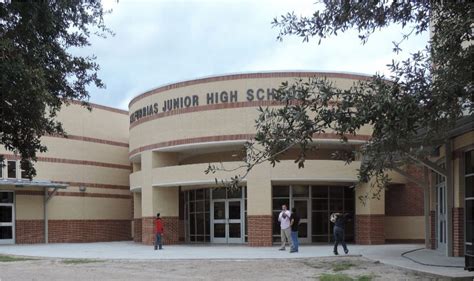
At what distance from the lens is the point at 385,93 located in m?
7.30

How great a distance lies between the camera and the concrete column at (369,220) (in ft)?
83.4

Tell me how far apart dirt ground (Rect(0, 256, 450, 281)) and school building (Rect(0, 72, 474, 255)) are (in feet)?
13.4

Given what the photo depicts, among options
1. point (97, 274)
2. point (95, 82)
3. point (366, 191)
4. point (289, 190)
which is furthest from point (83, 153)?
point (95, 82)

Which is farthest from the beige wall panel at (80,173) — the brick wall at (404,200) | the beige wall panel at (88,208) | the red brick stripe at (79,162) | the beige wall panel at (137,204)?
the brick wall at (404,200)

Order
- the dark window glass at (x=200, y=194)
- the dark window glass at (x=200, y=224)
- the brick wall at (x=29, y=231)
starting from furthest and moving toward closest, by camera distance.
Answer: the brick wall at (x=29, y=231) → the dark window glass at (x=200, y=224) → the dark window glass at (x=200, y=194)

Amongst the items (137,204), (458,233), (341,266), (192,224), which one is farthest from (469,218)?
(137,204)

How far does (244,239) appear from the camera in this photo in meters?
27.3

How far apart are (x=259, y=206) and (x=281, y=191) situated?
2.24 metres

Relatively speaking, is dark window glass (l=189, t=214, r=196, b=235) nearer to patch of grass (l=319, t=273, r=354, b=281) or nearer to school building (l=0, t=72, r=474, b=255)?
school building (l=0, t=72, r=474, b=255)

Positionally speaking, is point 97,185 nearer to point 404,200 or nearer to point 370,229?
point 370,229

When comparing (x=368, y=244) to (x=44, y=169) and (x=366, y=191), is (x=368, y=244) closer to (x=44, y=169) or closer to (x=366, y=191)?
(x=366, y=191)

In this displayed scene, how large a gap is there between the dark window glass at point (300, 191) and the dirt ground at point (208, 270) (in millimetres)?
7915

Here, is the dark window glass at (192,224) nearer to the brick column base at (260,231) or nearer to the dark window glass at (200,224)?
the dark window glass at (200,224)

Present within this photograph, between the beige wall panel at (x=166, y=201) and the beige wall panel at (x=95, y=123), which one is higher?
the beige wall panel at (x=95, y=123)
